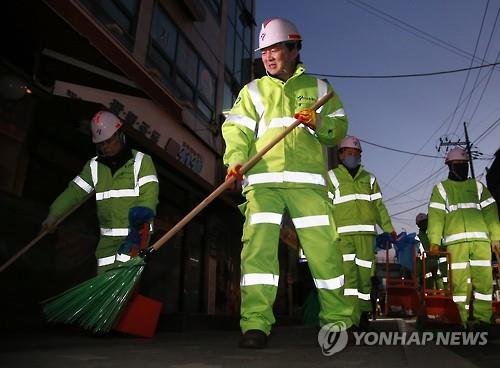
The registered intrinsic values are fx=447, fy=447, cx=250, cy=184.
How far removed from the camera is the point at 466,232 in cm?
536

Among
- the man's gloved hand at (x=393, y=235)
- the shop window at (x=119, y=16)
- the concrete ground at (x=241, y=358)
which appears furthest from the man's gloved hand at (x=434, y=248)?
the shop window at (x=119, y=16)

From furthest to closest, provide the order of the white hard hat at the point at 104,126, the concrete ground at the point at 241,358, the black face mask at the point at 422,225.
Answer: the black face mask at the point at 422,225 → the white hard hat at the point at 104,126 → the concrete ground at the point at 241,358

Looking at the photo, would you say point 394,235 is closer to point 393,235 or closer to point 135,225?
point 393,235

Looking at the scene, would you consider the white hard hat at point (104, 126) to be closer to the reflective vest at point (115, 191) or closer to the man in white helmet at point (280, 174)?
the reflective vest at point (115, 191)

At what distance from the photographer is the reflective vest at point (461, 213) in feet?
17.6

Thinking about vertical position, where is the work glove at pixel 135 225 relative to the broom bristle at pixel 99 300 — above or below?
above

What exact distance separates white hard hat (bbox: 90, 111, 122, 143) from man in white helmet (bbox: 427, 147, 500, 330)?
397 cm

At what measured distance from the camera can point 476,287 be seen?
5238 millimetres

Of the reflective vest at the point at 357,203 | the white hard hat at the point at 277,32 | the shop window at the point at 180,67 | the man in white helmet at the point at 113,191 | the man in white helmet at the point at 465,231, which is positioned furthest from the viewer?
the shop window at the point at 180,67

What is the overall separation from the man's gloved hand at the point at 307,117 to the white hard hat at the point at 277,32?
0.69 m

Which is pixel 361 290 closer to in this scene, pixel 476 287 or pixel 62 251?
pixel 476 287

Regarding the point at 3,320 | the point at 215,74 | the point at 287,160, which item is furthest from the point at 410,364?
the point at 215,74

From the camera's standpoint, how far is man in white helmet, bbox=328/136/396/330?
5.32m

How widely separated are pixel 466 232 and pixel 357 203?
131 cm
